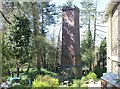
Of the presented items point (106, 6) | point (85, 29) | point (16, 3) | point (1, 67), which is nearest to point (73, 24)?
point (85, 29)

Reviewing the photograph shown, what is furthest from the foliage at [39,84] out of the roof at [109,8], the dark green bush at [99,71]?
the roof at [109,8]

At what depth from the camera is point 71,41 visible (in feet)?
16.4

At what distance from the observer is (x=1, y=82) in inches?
184

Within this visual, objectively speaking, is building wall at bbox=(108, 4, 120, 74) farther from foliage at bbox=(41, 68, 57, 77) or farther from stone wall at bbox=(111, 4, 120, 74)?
foliage at bbox=(41, 68, 57, 77)

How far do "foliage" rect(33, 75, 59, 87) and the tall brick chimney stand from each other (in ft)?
1.24

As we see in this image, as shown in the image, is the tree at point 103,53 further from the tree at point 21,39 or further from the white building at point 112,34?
the tree at point 21,39

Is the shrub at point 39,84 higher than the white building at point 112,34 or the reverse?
the reverse

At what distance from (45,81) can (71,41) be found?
3.32 ft

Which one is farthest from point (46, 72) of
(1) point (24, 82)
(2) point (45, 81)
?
(1) point (24, 82)

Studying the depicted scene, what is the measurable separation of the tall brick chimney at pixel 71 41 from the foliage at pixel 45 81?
0.38 m

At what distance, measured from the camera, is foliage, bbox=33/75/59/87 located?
4.70 metres

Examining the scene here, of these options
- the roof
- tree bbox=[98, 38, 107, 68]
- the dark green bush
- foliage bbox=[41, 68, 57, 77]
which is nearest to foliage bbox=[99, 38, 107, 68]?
tree bbox=[98, 38, 107, 68]

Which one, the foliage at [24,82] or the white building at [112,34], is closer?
the white building at [112,34]

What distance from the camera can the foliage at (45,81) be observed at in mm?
4695
